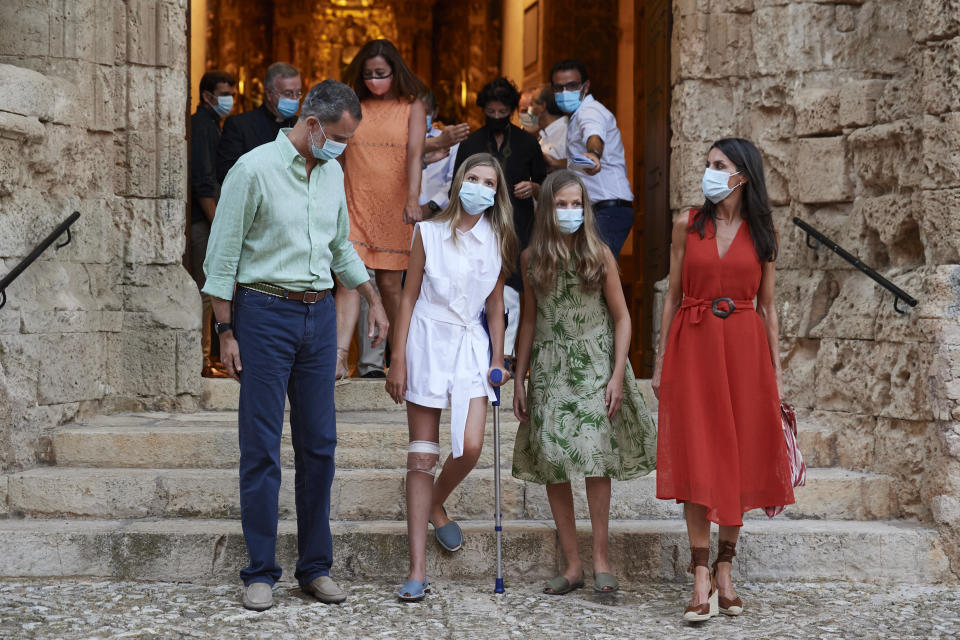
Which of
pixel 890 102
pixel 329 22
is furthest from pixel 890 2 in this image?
pixel 329 22

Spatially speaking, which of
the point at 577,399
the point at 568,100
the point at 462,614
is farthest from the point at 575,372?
the point at 568,100

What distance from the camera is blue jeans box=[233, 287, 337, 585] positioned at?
4.30 m

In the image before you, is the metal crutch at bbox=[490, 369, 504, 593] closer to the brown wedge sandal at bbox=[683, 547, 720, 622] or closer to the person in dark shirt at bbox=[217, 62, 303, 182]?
the brown wedge sandal at bbox=[683, 547, 720, 622]

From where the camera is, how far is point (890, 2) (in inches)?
251

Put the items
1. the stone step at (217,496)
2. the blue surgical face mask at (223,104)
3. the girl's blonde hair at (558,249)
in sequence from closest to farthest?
the girl's blonde hair at (558,249) → the stone step at (217,496) → the blue surgical face mask at (223,104)

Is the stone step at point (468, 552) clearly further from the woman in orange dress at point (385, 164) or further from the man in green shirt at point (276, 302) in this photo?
the woman in orange dress at point (385, 164)

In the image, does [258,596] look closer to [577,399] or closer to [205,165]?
[577,399]

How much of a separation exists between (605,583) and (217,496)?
6.06 feet

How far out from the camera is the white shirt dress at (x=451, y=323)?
455cm

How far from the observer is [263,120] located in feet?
22.2

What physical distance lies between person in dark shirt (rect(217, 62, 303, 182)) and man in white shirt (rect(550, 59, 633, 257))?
1.55 m

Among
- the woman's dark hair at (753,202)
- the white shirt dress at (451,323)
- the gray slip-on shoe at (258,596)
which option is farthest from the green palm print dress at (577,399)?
the gray slip-on shoe at (258,596)

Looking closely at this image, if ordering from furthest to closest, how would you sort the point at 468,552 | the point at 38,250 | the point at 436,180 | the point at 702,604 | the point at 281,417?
the point at 436,180
the point at 38,250
the point at 468,552
the point at 281,417
the point at 702,604

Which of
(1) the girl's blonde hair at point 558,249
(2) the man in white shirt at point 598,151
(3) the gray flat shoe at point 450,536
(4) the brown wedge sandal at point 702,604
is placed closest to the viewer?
(4) the brown wedge sandal at point 702,604
